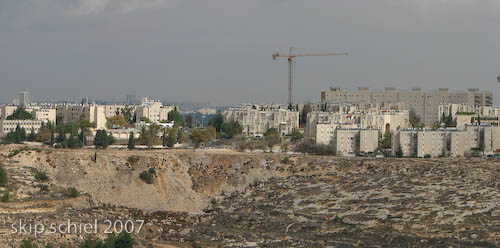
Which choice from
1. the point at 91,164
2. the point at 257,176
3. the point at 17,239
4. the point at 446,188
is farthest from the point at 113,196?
the point at 446,188

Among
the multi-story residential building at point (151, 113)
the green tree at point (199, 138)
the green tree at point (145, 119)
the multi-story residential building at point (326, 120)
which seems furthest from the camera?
the multi-story residential building at point (151, 113)

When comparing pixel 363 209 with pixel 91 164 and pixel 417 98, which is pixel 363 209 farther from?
pixel 417 98

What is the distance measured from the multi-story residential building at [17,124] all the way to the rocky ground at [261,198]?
31.4 m

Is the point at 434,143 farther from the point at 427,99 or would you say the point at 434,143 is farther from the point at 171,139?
the point at 427,99

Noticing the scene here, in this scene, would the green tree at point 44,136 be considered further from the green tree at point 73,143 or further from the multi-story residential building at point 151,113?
the multi-story residential building at point 151,113

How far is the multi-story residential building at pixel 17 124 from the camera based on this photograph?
89.7 metres

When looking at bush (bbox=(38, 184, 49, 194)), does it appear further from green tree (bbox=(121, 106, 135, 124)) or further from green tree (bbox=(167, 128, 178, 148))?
green tree (bbox=(121, 106, 135, 124))

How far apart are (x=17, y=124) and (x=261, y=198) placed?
4312 centimetres

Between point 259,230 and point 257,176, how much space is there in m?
13.0

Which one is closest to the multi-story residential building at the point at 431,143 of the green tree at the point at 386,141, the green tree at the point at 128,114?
the green tree at the point at 386,141

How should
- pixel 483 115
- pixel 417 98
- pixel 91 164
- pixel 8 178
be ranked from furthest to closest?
pixel 417 98, pixel 483 115, pixel 91 164, pixel 8 178

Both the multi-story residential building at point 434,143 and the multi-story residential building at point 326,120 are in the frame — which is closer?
the multi-story residential building at point 434,143

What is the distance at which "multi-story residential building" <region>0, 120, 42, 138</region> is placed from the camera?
89.7 meters

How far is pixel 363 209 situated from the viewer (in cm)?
4878
